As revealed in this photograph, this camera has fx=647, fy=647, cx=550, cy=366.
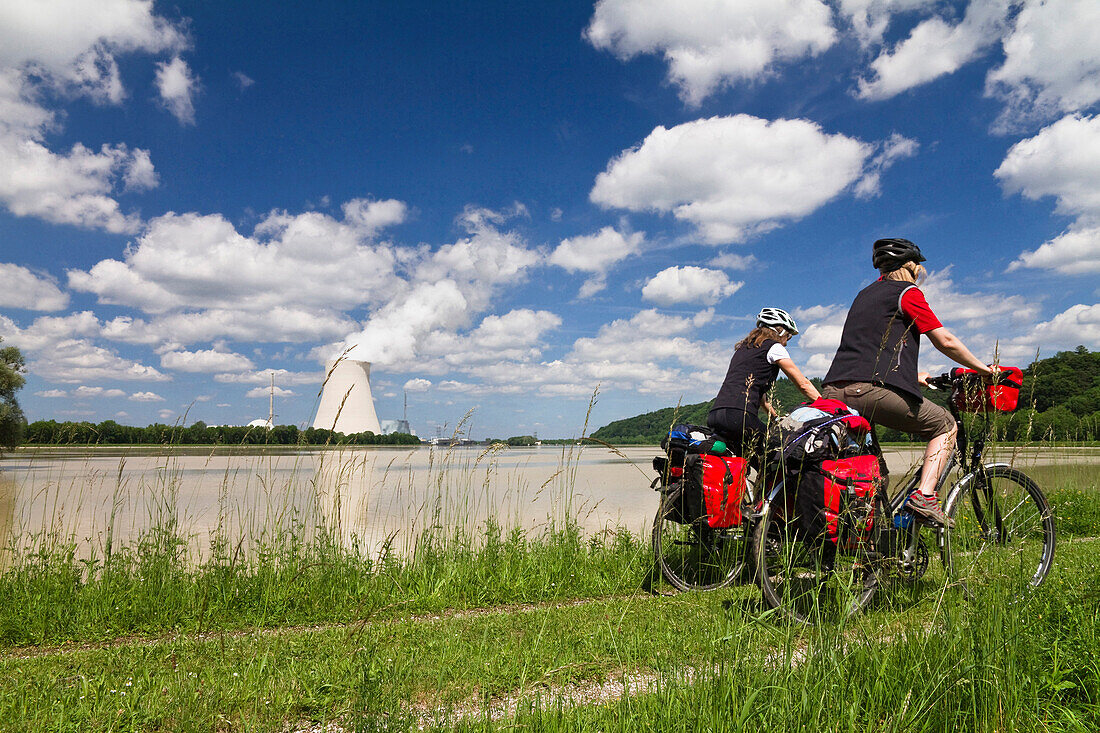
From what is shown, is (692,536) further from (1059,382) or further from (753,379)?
(1059,382)

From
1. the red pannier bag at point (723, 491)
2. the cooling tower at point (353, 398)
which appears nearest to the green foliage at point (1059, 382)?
the red pannier bag at point (723, 491)

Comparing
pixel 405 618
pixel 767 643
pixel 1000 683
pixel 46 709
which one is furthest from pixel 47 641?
pixel 1000 683

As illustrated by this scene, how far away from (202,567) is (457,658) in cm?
279

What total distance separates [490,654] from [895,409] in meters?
2.95

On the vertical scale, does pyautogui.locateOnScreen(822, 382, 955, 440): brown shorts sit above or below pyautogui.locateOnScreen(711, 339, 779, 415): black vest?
below

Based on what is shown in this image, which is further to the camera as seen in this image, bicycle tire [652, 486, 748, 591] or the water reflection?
the water reflection

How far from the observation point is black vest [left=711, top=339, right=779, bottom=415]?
4.90 meters

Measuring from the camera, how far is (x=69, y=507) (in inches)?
501

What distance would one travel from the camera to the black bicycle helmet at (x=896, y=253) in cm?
446

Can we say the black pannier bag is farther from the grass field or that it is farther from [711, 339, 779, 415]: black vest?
the grass field

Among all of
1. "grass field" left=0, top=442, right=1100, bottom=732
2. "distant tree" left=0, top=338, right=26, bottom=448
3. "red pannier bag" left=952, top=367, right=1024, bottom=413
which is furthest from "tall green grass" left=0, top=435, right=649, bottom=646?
"distant tree" left=0, top=338, right=26, bottom=448

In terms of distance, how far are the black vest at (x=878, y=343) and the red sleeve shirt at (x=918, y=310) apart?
0.11ft

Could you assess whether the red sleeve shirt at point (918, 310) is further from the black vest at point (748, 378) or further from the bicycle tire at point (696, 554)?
the bicycle tire at point (696, 554)

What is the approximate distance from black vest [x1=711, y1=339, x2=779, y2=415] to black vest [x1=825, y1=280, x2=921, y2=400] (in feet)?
1.98
